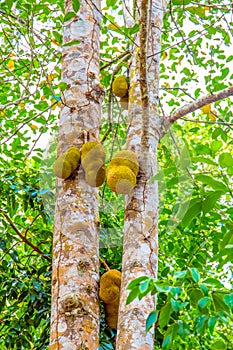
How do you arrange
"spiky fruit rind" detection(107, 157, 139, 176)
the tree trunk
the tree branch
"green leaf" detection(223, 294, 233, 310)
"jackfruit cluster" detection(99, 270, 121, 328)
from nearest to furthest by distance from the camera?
"green leaf" detection(223, 294, 233, 310) < the tree trunk < "jackfruit cluster" detection(99, 270, 121, 328) < "spiky fruit rind" detection(107, 157, 139, 176) < the tree branch

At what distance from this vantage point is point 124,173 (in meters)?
1.64

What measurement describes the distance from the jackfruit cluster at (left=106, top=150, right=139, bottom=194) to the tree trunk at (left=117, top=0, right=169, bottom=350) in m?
0.03

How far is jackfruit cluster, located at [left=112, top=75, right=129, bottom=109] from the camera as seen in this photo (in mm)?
2209

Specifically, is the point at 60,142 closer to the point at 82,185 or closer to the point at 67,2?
the point at 82,185

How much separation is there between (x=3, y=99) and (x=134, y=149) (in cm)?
211

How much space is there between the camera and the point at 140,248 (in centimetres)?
152

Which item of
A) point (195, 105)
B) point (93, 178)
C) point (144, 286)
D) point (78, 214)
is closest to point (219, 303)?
point (144, 286)

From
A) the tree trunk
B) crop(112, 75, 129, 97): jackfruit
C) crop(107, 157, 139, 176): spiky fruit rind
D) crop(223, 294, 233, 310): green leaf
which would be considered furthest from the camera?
crop(112, 75, 129, 97): jackfruit

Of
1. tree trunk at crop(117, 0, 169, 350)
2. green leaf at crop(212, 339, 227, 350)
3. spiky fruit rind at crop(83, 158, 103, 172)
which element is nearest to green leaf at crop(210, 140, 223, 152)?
green leaf at crop(212, 339, 227, 350)

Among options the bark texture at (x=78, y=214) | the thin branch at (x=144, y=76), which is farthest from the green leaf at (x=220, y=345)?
the thin branch at (x=144, y=76)

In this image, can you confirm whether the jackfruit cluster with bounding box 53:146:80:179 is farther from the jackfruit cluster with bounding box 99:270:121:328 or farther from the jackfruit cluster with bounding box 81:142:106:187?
the jackfruit cluster with bounding box 99:270:121:328

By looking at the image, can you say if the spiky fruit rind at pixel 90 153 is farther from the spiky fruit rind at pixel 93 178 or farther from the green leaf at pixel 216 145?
the green leaf at pixel 216 145

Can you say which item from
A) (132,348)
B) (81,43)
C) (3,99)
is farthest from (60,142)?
(3,99)

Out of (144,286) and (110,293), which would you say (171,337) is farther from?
(110,293)
